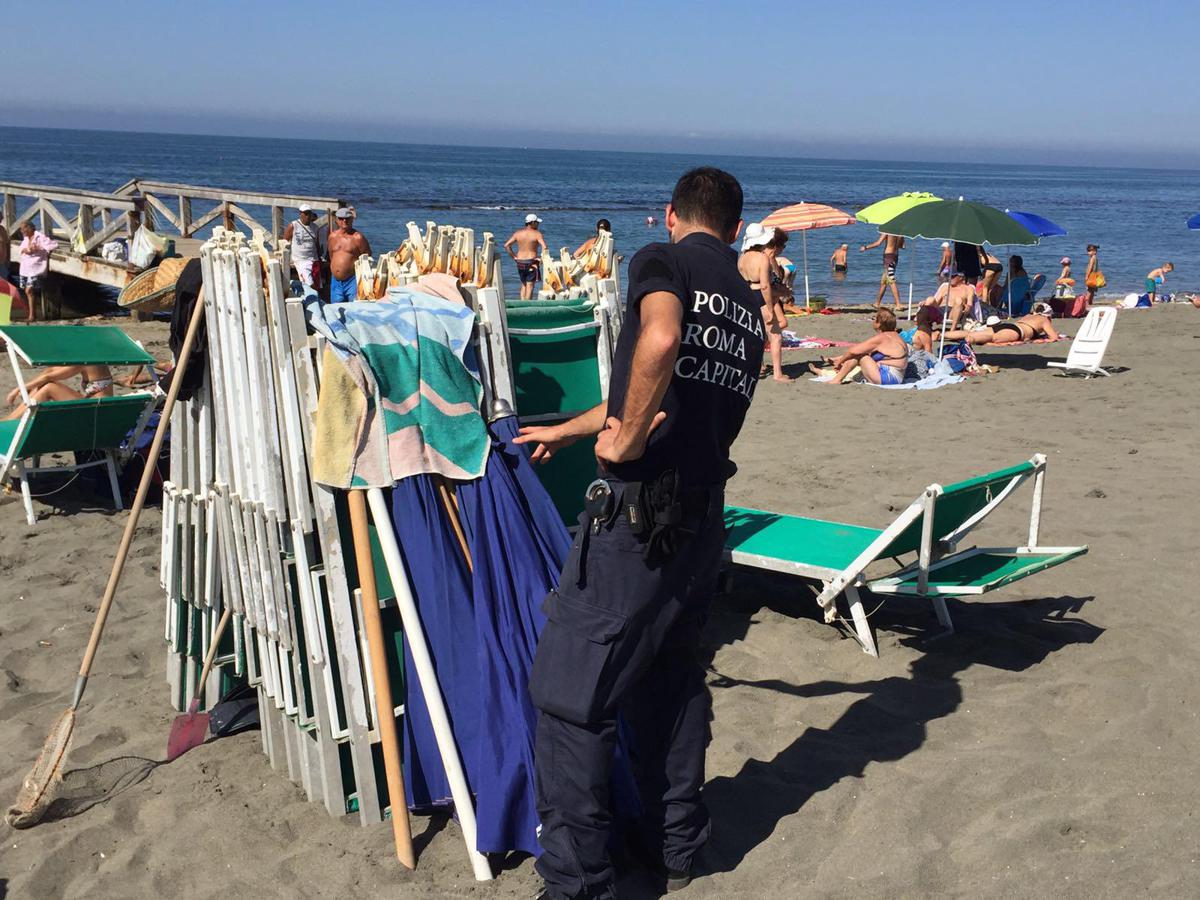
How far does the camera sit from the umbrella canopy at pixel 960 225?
10.9 meters

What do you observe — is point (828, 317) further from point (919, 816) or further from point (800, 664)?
point (919, 816)

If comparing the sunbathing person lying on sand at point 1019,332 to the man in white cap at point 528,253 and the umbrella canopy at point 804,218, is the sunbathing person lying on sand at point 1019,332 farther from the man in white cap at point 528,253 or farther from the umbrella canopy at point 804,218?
the man in white cap at point 528,253

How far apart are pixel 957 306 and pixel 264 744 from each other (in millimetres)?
10299

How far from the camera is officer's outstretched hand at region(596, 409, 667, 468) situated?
272 centimetres

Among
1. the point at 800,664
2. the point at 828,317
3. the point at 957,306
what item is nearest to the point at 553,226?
the point at 828,317

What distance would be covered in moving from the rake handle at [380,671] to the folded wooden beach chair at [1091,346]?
9.28 meters

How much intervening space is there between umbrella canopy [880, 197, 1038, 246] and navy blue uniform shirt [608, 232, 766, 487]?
27.8ft

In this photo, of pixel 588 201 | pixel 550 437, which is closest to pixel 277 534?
pixel 550 437

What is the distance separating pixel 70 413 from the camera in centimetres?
649

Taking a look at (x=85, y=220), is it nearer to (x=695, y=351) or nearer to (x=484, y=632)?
(x=484, y=632)

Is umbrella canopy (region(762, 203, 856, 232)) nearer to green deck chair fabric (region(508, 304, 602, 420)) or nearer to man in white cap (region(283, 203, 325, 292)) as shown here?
man in white cap (region(283, 203, 325, 292))

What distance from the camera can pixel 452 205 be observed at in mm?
50250

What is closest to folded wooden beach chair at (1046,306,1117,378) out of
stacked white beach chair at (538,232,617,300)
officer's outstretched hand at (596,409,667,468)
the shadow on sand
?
the shadow on sand

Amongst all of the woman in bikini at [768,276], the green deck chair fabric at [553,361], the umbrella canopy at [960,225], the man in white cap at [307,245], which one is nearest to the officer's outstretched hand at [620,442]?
the green deck chair fabric at [553,361]
